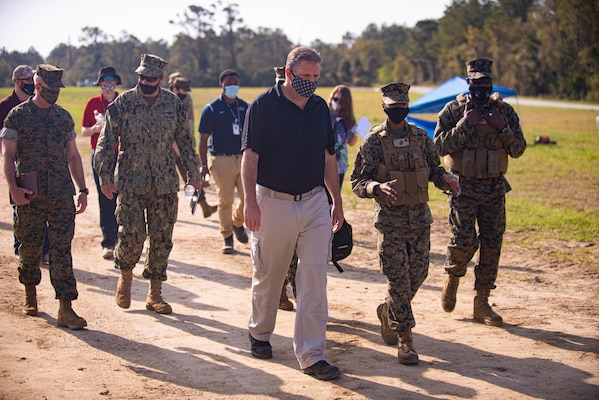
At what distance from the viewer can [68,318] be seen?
6.85 metres

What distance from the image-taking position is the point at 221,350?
6.44 meters

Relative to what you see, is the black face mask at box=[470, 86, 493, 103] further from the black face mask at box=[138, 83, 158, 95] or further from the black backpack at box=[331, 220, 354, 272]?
the black face mask at box=[138, 83, 158, 95]

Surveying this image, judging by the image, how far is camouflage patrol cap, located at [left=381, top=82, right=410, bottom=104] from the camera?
6172 millimetres

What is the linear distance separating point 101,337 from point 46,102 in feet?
7.44

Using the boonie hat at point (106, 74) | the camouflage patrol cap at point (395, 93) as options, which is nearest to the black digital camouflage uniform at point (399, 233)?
the camouflage patrol cap at point (395, 93)

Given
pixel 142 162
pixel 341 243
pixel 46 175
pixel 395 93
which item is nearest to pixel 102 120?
pixel 142 162

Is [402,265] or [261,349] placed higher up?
[402,265]

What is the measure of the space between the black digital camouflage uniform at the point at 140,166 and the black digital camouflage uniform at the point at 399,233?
80.8 inches

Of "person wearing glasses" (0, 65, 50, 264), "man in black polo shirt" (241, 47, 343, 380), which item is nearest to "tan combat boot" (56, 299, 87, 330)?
"person wearing glasses" (0, 65, 50, 264)

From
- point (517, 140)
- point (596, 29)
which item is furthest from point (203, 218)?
point (596, 29)

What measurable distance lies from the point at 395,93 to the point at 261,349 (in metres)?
2.43

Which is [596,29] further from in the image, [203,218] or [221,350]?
[221,350]

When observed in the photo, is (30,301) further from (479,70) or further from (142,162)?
(479,70)

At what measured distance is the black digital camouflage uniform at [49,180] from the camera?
22.5ft
